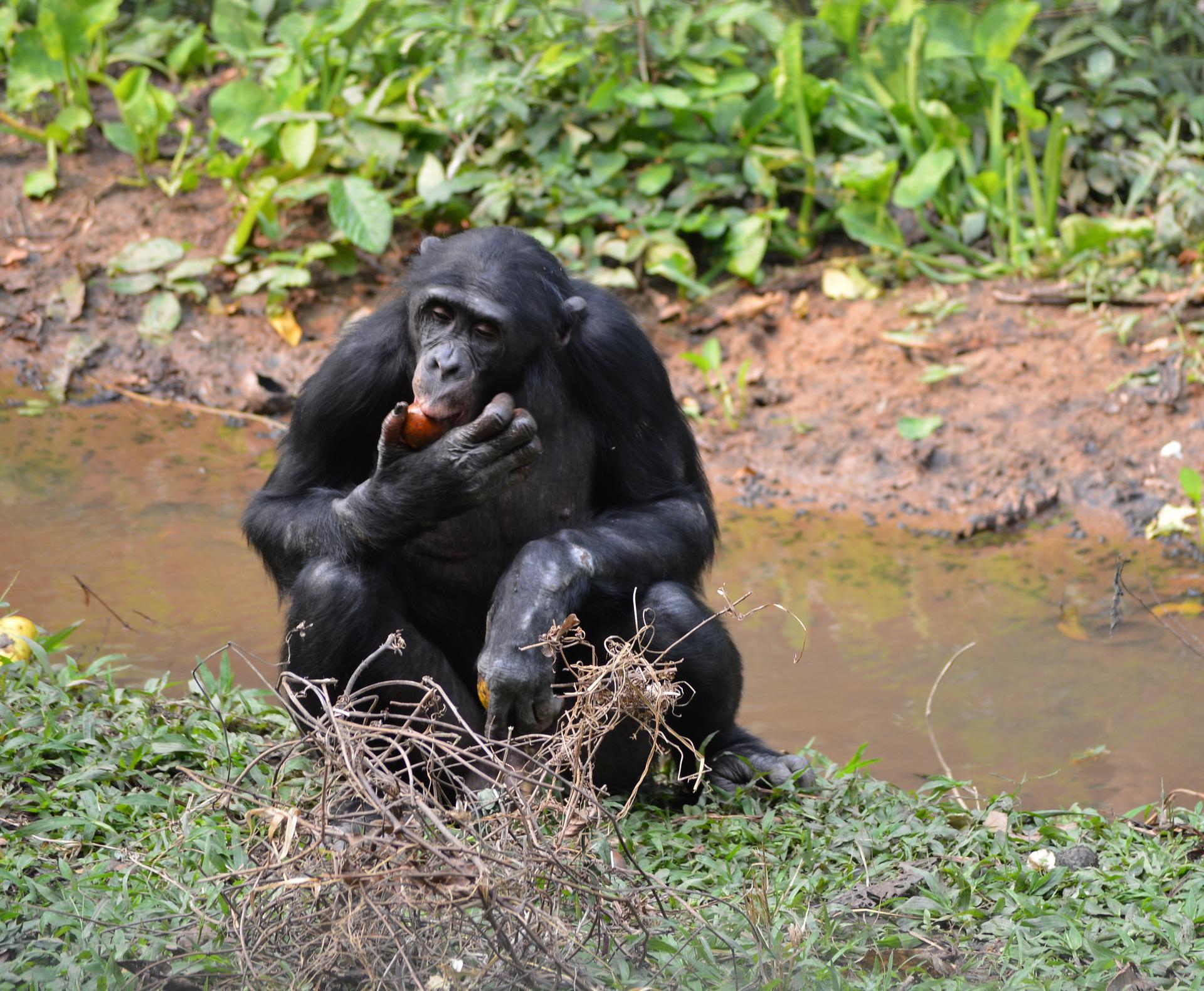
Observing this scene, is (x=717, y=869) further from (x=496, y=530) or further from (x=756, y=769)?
(x=496, y=530)

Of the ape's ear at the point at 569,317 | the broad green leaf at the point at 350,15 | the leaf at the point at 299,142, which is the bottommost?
the leaf at the point at 299,142

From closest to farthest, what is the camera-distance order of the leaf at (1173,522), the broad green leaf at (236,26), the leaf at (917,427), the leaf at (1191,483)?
1. the leaf at (1191,483)
2. the leaf at (1173,522)
3. the leaf at (917,427)
4. the broad green leaf at (236,26)

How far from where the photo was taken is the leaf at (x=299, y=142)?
9133 millimetres

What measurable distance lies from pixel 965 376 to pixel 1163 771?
3783 millimetres

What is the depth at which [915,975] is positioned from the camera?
3.30 metres

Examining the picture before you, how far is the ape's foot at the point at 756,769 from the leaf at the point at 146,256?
20.3 ft

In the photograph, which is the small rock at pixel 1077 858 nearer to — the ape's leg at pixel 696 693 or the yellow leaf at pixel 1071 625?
the ape's leg at pixel 696 693

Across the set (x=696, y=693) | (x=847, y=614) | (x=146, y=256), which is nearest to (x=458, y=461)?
(x=696, y=693)

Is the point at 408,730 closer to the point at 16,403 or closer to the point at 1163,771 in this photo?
the point at 1163,771

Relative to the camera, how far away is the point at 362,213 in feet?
28.8

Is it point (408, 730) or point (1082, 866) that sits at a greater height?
point (408, 730)

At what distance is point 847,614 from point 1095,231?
12.0 feet

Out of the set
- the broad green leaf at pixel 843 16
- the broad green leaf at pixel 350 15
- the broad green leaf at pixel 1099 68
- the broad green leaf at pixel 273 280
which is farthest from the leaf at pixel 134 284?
the broad green leaf at pixel 1099 68

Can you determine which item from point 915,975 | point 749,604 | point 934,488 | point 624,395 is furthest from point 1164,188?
point 915,975
